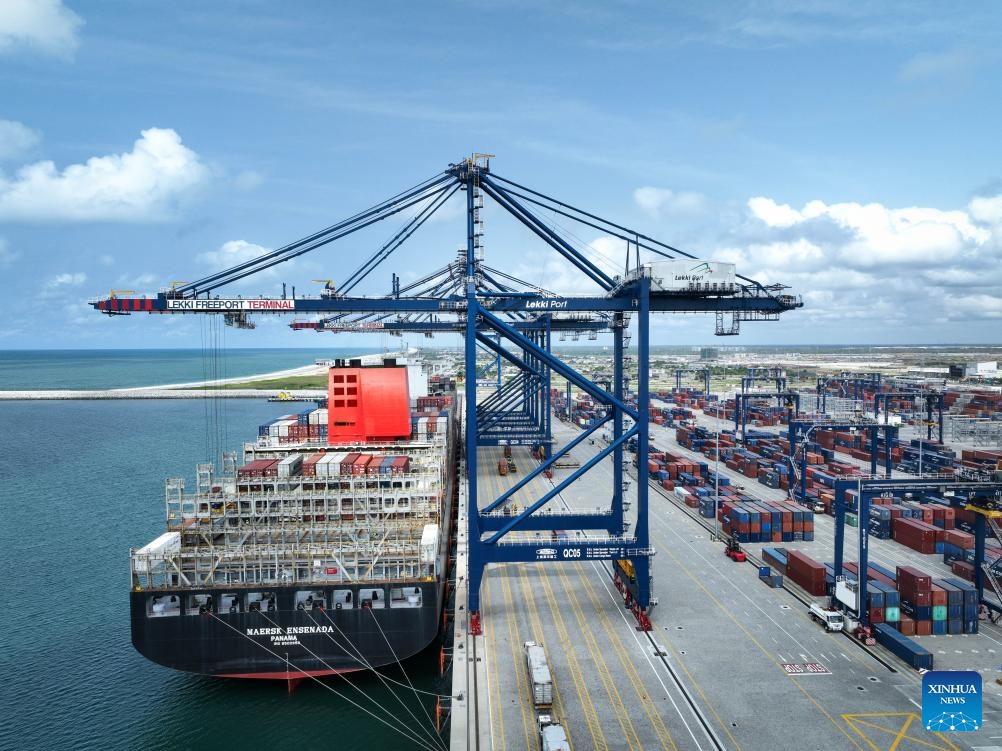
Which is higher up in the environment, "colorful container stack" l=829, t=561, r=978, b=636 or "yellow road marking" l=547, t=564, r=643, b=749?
"colorful container stack" l=829, t=561, r=978, b=636

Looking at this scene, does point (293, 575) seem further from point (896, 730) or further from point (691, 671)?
point (896, 730)

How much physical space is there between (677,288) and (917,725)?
18.1m

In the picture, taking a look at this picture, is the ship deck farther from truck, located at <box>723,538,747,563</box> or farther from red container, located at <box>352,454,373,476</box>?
red container, located at <box>352,454,373,476</box>

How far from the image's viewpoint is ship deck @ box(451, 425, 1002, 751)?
1842 cm

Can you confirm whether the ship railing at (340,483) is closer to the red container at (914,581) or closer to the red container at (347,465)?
the red container at (347,465)

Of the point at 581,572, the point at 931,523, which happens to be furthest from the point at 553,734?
the point at 931,523

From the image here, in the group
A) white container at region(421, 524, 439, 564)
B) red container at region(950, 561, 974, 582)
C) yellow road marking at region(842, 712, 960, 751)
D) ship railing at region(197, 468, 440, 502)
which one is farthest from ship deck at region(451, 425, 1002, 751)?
ship railing at region(197, 468, 440, 502)

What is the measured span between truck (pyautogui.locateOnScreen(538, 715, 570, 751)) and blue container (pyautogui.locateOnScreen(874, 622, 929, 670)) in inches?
558

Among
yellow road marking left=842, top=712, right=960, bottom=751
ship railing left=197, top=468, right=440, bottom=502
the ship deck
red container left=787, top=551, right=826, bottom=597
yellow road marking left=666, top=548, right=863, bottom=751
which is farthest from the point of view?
red container left=787, top=551, right=826, bottom=597

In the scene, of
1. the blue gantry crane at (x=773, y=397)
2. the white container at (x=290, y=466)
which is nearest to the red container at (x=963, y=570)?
the blue gantry crane at (x=773, y=397)

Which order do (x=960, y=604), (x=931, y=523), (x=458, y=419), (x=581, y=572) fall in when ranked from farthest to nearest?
(x=458, y=419), (x=931, y=523), (x=581, y=572), (x=960, y=604)

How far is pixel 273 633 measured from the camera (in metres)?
23.0

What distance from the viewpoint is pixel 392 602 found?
23812 millimetres

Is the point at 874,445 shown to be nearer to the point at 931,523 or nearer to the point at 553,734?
the point at 931,523
